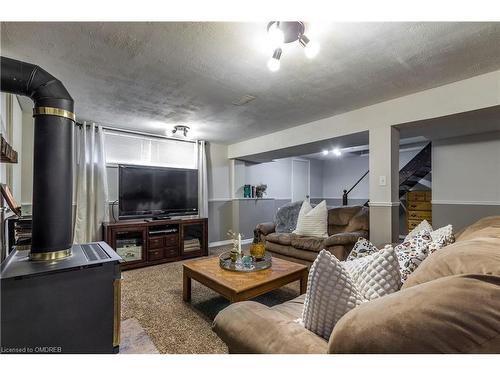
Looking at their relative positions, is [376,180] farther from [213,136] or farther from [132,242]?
[132,242]

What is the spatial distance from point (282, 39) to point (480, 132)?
403 cm

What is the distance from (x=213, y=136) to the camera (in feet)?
14.2

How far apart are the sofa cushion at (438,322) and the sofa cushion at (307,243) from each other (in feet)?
7.98

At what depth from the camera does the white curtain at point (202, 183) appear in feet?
14.9

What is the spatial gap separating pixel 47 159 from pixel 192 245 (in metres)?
2.88

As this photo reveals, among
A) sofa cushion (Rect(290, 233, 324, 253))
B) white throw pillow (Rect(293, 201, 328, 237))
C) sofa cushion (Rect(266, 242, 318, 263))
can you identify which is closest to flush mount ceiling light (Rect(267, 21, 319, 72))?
sofa cushion (Rect(290, 233, 324, 253))

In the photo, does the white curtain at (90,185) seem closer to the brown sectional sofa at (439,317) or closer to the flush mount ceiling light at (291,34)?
the flush mount ceiling light at (291,34)

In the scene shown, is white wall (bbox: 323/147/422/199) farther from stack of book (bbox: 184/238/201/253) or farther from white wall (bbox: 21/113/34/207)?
Answer: white wall (bbox: 21/113/34/207)

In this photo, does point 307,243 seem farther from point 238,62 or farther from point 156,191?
point 156,191

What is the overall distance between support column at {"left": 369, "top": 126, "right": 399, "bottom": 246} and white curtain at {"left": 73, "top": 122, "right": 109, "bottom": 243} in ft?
12.1

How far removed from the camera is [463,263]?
2.51ft

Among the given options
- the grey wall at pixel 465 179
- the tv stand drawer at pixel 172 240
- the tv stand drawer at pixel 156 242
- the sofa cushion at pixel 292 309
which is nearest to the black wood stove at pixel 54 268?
the sofa cushion at pixel 292 309

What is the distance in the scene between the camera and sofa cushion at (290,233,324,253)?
10.1 feet
